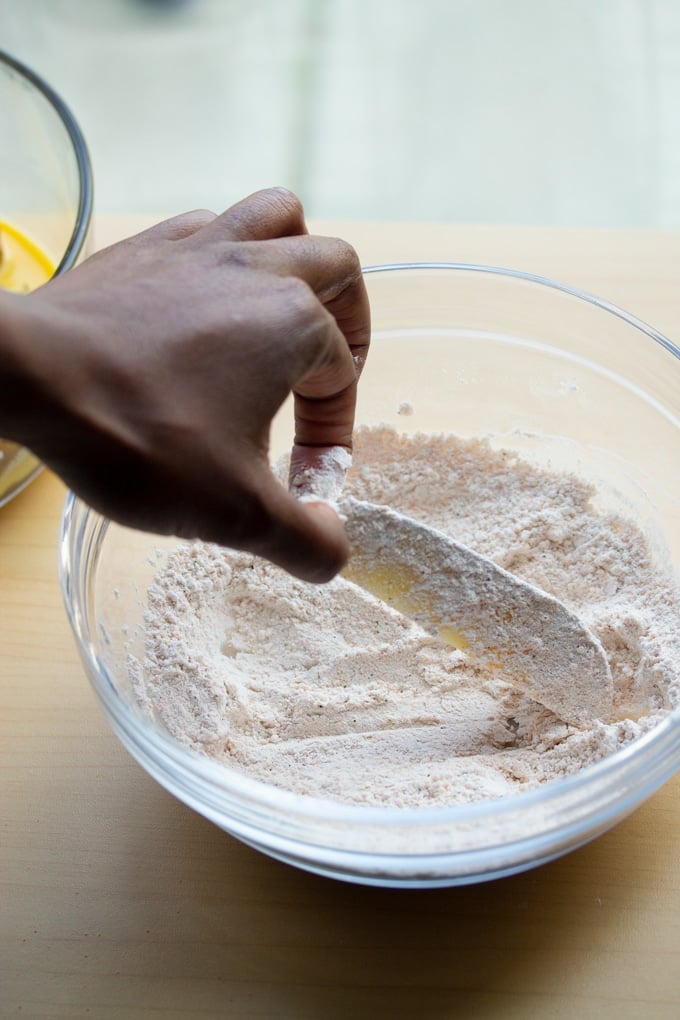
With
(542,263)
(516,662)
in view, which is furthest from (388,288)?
(516,662)

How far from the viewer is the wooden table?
2.46ft

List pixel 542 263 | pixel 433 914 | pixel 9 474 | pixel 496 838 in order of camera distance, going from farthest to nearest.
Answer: pixel 542 263 → pixel 9 474 → pixel 433 914 → pixel 496 838

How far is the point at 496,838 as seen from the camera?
0.67 metres

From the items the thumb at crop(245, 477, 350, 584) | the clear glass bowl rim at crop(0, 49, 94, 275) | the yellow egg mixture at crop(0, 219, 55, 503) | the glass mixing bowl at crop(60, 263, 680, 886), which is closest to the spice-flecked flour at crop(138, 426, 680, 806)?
the glass mixing bowl at crop(60, 263, 680, 886)

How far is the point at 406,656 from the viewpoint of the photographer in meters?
0.92

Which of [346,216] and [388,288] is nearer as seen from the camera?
[388,288]

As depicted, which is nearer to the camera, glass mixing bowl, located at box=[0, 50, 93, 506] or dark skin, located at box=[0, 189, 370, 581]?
dark skin, located at box=[0, 189, 370, 581]

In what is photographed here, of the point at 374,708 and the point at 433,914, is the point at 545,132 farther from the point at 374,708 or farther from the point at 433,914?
the point at 433,914

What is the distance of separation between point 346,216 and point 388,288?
0.82 meters

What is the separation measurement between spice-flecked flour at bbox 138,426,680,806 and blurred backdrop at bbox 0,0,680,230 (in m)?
0.95

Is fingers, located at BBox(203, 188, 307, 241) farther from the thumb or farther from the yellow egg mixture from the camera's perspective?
the yellow egg mixture

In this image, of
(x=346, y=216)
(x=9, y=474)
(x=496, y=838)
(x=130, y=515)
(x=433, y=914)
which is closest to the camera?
(x=130, y=515)

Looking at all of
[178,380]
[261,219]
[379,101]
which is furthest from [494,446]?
[379,101]

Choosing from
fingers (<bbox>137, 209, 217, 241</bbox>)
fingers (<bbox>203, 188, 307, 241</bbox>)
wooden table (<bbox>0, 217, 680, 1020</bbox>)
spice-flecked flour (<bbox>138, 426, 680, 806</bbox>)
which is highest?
fingers (<bbox>203, 188, 307, 241</bbox>)
